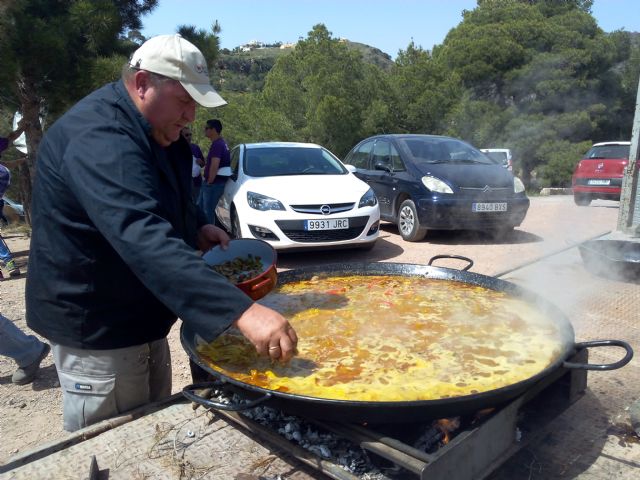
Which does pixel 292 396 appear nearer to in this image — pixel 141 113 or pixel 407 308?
pixel 141 113

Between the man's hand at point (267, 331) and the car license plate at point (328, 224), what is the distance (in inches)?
197

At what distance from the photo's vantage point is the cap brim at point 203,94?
1.80m

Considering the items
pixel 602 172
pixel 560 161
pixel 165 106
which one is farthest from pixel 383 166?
pixel 560 161

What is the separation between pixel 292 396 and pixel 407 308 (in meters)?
1.47

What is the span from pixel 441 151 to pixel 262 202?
3.70 m

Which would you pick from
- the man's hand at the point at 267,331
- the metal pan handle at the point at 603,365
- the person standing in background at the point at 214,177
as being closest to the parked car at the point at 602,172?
the person standing in background at the point at 214,177

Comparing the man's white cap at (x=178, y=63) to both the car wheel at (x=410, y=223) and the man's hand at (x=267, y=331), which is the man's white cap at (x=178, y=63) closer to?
the man's hand at (x=267, y=331)

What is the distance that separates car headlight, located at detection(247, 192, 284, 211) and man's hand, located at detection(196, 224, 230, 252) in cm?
403

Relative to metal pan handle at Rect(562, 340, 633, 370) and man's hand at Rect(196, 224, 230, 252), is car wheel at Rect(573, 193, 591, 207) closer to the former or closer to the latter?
metal pan handle at Rect(562, 340, 633, 370)

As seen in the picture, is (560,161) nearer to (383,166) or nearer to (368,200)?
(383,166)

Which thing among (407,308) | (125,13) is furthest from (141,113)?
(125,13)

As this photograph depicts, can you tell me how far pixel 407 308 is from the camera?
305 centimetres

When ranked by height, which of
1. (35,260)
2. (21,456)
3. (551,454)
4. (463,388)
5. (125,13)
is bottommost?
(551,454)

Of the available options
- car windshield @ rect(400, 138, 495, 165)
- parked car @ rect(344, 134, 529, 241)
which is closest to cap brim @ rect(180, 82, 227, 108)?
parked car @ rect(344, 134, 529, 241)
